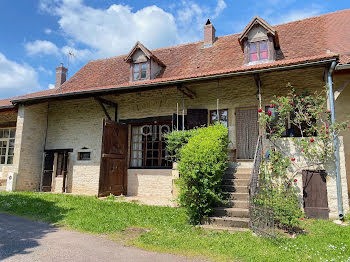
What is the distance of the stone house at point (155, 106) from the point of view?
8688mm

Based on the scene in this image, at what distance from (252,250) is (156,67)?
8611 millimetres

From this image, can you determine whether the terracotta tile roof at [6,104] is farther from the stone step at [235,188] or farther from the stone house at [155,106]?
the stone step at [235,188]

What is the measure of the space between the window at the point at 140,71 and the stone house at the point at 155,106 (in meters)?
0.04

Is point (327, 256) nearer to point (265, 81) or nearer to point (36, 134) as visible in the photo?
point (265, 81)

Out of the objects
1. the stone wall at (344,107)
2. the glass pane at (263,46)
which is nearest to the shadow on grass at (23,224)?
the glass pane at (263,46)

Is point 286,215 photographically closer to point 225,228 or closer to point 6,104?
point 225,228

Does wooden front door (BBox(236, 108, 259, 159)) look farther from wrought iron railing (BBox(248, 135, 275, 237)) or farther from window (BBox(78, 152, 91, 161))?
window (BBox(78, 152, 91, 161))

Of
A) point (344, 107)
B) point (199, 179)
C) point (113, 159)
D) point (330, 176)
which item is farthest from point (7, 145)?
point (344, 107)

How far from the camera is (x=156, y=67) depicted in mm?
11203

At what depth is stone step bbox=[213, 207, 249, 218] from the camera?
19.0 feet

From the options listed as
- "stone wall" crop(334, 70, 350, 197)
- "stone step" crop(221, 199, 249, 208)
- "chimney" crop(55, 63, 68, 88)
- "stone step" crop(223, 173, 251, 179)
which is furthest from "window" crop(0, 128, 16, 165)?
"stone wall" crop(334, 70, 350, 197)

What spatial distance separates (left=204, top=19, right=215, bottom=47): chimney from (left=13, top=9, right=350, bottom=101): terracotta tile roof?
26cm

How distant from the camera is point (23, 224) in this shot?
5.99m

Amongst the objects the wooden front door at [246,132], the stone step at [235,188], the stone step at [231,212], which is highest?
the wooden front door at [246,132]
